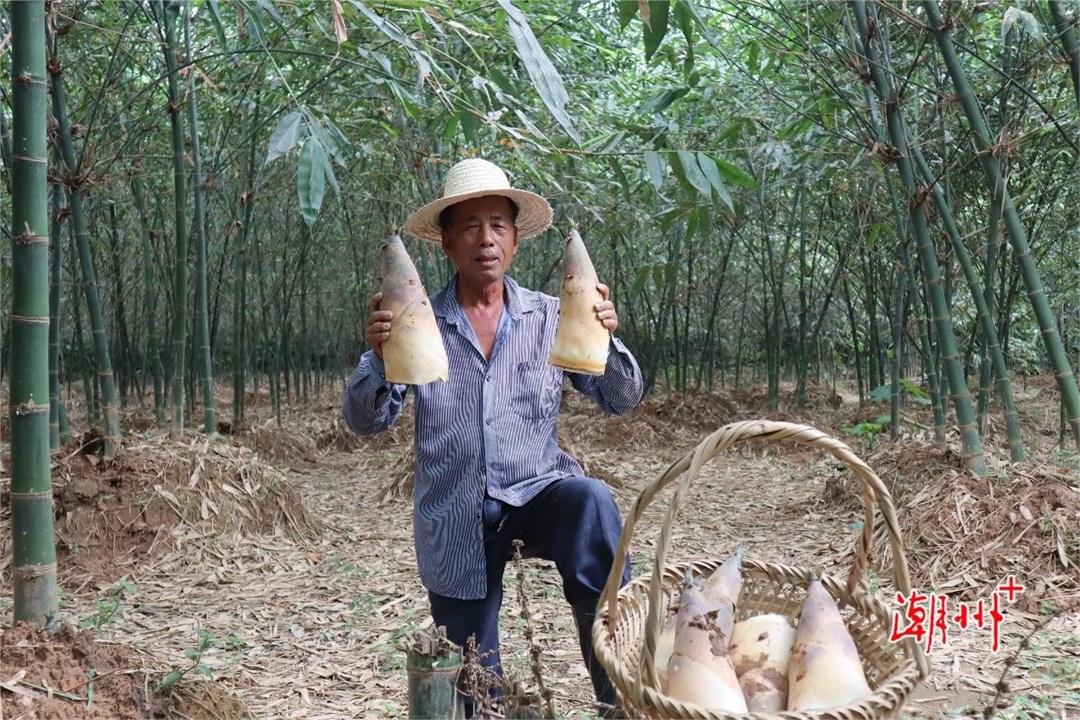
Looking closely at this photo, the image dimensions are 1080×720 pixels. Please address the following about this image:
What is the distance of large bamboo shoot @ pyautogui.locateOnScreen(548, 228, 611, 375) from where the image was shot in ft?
5.74

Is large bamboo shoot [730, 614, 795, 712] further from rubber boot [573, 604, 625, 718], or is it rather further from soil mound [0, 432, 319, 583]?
soil mound [0, 432, 319, 583]

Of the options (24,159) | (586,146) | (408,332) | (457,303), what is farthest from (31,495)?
(586,146)

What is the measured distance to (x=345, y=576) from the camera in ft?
11.4

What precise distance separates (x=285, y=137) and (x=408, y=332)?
0.44 metres

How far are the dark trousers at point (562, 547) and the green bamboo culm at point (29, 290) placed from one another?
0.79 metres

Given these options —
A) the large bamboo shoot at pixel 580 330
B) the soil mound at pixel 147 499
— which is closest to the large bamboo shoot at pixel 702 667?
the large bamboo shoot at pixel 580 330

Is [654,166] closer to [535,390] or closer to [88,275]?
[535,390]

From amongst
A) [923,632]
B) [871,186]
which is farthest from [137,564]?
[871,186]

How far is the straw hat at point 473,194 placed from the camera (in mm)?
1893

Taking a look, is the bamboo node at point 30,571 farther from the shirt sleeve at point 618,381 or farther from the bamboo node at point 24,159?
the shirt sleeve at point 618,381

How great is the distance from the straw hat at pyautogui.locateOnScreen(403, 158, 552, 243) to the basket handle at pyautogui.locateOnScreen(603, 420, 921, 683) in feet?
2.63

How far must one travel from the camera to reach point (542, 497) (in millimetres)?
1850

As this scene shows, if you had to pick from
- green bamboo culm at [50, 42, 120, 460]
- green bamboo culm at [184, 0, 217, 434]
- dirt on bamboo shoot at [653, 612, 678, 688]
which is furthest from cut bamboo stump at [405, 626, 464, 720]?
green bamboo culm at [184, 0, 217, 434]

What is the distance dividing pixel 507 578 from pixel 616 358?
60.4 inches
